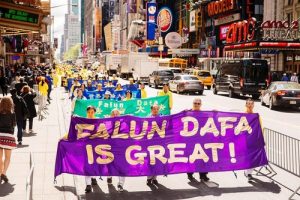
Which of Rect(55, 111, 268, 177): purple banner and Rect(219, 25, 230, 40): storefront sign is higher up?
Rect(219, 25, 230, 40): storefront sign

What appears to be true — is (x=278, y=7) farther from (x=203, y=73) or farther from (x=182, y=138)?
(x=182, y=138)

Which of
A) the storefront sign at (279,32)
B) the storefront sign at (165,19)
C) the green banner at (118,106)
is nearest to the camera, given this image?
the green banner at (118,106)

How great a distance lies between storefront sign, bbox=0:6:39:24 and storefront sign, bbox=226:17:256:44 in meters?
27.2

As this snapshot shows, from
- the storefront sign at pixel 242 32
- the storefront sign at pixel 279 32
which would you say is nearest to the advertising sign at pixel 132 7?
the storefront sign at pixel 242 32

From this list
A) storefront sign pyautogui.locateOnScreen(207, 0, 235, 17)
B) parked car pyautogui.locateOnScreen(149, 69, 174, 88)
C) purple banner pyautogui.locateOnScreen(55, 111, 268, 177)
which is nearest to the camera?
purple banner pyautogui.locateOnScreen(55, 111, 268, 177)

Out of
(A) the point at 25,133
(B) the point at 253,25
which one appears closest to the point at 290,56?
(B) the point at 253,25

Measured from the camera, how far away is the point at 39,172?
33.1 feet

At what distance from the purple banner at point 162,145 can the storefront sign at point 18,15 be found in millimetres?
6206

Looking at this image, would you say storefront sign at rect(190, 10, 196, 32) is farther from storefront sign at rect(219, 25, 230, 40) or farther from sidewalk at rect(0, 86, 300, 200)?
sidewalk at rect(0, 86, 300, 200)

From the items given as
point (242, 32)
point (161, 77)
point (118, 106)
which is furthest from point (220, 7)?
point (118, 106)

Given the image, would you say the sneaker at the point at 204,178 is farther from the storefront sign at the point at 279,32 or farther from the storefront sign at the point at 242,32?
the storefront sign at the point at 242,32

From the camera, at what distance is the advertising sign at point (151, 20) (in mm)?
110925

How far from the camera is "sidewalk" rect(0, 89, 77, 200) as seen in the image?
8.50m

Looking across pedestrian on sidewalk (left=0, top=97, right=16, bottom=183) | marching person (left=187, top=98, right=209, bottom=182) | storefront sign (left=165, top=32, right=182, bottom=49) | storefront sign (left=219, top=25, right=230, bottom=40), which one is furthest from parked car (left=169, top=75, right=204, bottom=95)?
storefront sign (left=165, top=32, right=182, bottom=49)
